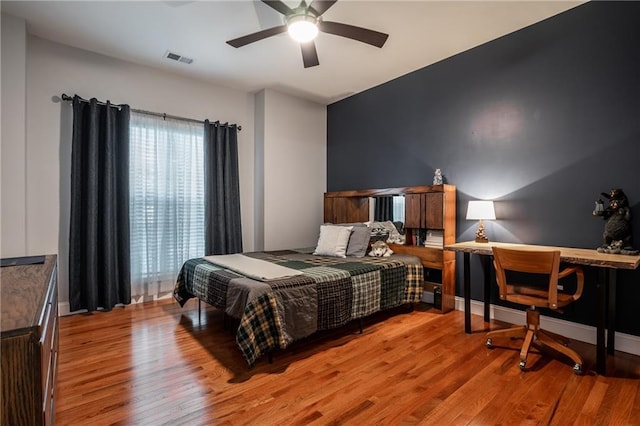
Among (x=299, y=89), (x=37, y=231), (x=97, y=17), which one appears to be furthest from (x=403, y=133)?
(x=37, y=231)

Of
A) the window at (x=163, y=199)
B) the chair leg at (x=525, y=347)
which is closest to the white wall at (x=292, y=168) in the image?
the window at (x=163, y=199)

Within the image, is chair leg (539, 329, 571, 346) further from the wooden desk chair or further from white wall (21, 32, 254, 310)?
white wall (21, 32, 254, 310)

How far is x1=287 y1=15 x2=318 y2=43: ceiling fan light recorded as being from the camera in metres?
2.29

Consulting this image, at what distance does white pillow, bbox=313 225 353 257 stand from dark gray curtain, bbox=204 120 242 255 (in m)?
1.25

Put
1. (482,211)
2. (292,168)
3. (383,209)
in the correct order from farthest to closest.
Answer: (292,168) < (383,209) < (482,211)

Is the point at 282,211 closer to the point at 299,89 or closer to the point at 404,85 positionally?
the point at 299,89

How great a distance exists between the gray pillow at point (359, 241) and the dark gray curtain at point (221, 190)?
1622 millimetres

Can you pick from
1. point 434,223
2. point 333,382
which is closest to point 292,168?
point 434,223

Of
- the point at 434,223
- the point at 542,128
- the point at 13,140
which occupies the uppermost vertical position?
the point at 542,128

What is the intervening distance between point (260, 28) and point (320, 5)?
0.96 metres

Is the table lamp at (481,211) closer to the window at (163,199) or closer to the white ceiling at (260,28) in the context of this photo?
the white ceiling at (260,28)

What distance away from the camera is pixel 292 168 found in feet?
15.9

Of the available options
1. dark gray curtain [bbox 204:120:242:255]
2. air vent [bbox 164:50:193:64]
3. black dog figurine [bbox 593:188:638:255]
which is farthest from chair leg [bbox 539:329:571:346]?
air vent [bbox 164:50:193:64]

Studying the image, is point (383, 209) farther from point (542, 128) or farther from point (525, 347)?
point (525, 347)
